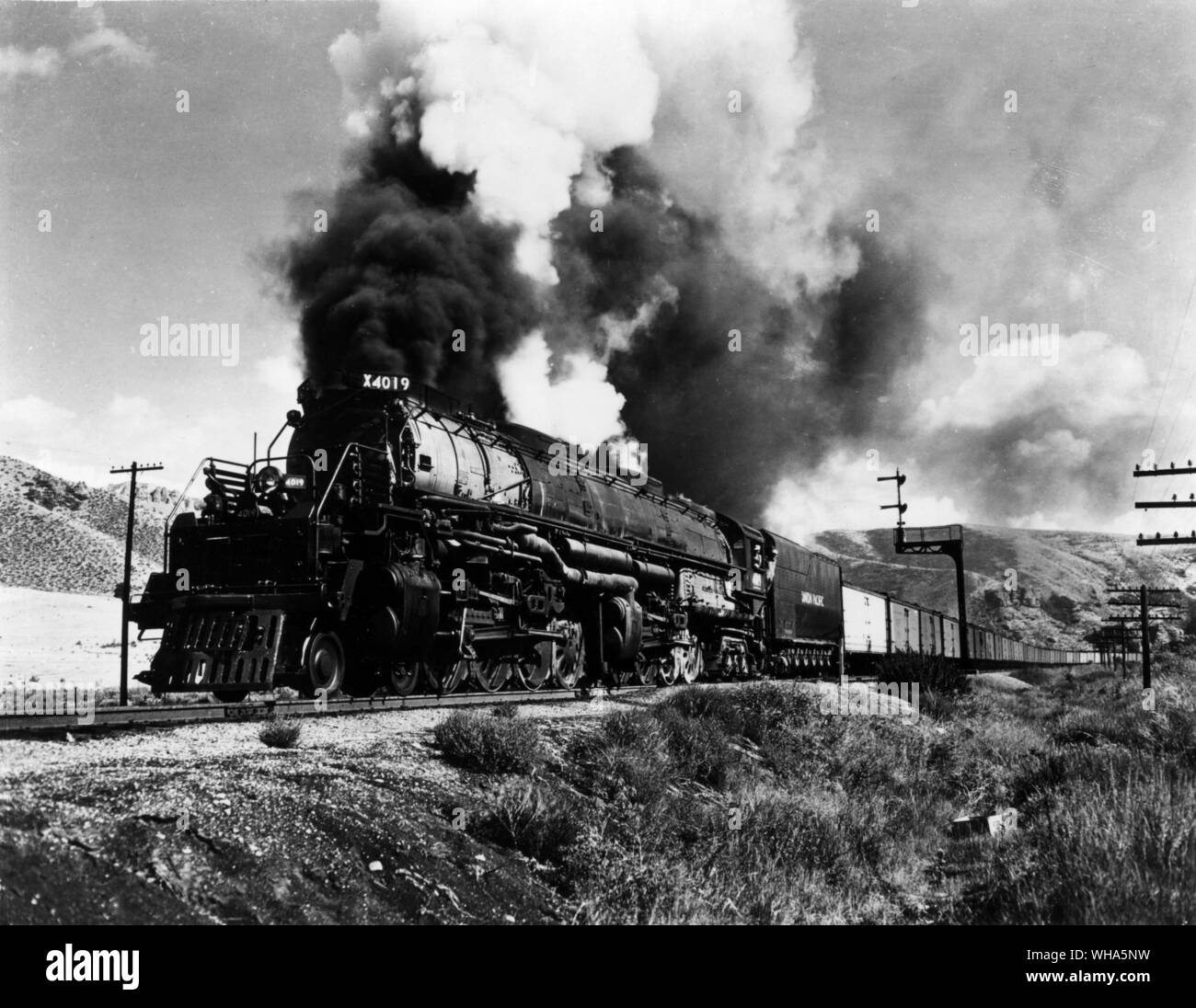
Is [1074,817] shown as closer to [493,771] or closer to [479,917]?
[493,771]

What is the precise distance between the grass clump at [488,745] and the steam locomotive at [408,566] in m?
3.06

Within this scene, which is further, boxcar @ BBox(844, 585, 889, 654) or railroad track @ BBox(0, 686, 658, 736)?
boxcar @ BBox(844, 585, 889, 654)

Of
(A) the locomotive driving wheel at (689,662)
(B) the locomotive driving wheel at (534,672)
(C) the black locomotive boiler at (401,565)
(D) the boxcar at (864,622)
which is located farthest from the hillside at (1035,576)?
(B) the locomotive driving wheel at (534,672)

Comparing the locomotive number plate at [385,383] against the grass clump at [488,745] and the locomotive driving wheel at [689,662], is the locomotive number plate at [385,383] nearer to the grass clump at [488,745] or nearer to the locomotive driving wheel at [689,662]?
the grass clump at [488,745]

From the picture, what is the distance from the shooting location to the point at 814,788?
33.7 feet

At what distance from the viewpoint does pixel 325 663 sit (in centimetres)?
1100

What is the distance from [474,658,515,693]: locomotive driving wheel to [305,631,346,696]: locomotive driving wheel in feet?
9.45

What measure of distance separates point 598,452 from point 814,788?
34.0 feet

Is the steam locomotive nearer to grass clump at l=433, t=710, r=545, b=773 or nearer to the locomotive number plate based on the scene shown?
the locomotive number plate

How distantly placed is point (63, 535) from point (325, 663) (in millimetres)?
62859

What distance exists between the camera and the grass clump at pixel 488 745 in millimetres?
7395

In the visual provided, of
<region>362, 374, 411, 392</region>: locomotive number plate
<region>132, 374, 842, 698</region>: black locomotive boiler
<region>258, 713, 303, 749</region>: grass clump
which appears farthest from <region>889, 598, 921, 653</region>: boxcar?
<region>258, 713, 303, 749</region>: grass clump

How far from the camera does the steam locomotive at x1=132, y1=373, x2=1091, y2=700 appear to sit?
10.5 meters
